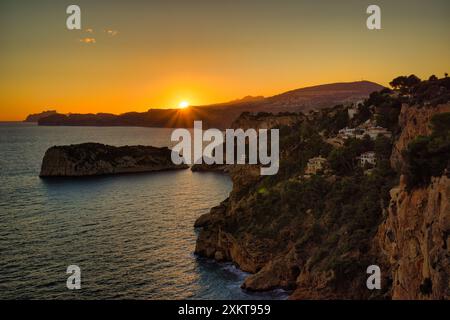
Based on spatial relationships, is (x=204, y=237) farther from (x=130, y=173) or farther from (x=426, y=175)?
(x=130, y=173)

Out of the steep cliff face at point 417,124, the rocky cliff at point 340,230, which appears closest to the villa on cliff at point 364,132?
the rocky cliff at point 340,230

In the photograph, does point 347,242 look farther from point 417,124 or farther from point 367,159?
point 367,159

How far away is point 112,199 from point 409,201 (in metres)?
49.2

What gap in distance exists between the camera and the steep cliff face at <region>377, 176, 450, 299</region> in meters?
17.2

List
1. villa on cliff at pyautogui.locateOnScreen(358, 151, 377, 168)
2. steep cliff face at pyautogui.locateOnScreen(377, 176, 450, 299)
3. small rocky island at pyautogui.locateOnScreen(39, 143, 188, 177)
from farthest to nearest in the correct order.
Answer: small rocky island at pyautogui.locateOnScreen(39, 143, 188, 177) < villa on cliff at pyautogui.locateOnScreen(358, 151, 377, 168) < steep cliff face at pyautogui.locateOnScreen(377, 176, 450, 299)

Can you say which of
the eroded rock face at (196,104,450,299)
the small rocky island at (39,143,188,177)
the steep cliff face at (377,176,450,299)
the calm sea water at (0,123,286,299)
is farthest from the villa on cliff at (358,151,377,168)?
the small rocky island at (39,143,188,177)

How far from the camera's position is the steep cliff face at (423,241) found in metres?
17.2

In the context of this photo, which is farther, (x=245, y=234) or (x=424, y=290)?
(x=245, y=234)

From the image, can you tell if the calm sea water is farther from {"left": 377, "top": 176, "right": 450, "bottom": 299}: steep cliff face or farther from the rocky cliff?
{"left": 377, "top": 176, "right": 450, "bottom": 299}: steep cliff face

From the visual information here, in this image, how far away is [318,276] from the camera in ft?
97.5

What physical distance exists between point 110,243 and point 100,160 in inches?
2218

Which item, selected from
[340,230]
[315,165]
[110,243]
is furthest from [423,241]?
[110,243]

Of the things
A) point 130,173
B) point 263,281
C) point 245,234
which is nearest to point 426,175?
point 263,281

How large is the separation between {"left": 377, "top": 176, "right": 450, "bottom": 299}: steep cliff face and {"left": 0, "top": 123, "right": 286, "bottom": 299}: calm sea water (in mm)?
11744
